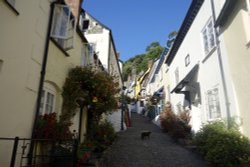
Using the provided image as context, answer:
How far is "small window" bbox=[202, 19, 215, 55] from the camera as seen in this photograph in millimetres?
10797

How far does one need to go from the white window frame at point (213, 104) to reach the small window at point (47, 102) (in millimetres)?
6972

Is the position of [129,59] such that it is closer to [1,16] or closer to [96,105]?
[96,105]

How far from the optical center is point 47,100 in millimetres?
8078

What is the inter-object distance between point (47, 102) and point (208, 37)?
820 centimetres

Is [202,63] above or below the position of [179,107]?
above

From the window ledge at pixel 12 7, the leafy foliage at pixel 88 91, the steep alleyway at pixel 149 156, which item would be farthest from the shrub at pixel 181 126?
the window ledge at pixel 12 7

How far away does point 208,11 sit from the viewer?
36.7 feet

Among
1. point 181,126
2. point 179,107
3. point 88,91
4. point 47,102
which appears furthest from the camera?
point 179,107

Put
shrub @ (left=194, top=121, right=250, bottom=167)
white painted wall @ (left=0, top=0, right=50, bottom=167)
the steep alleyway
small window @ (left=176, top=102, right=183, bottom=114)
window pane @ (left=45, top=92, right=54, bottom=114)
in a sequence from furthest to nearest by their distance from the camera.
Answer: small window @ (left=176, top=102, right=183, bottom=114) < the steep alleyway < window pane @ (left=45, top=92, right=54, bottom=114) < shrub @ (left=194, top=121, right=250, bottom=167) < white painted wall @ (left=0, top=0, right=50, bottom=167)

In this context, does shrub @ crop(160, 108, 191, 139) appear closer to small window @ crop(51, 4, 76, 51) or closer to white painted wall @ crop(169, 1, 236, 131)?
white painted wall @ crop(169, 1, 236, 131)

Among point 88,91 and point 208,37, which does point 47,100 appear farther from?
point 208,37

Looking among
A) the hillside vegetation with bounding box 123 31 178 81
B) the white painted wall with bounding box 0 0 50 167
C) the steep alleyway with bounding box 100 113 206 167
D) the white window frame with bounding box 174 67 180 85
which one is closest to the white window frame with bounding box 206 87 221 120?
the steep alleyway with bounding box 100 113 206 167

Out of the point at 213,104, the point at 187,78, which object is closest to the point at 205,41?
the point at 187,78

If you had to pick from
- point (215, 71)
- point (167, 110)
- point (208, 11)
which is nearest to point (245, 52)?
point (215, 71)
